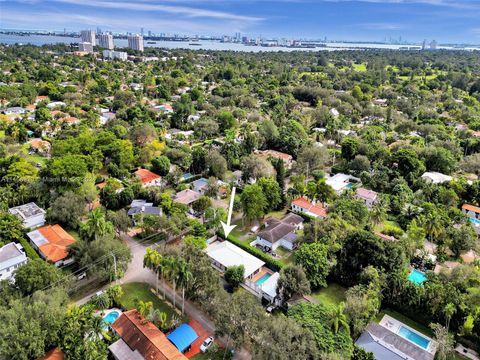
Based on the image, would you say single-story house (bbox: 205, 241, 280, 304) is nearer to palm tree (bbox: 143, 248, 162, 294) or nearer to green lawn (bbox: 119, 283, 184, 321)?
green lawn (bbox: 119, 283, 184, 321)

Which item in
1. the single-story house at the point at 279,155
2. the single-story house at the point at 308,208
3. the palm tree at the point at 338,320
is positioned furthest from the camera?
the single-story house at the point at 279,155

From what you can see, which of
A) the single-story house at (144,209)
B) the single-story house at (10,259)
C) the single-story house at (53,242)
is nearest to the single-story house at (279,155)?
the single-story house at (144,209)

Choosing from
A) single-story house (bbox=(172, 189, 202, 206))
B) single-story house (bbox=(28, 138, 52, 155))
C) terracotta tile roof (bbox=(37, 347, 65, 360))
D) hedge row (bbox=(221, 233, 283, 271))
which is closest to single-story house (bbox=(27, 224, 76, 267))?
terracotta tile roof (bbox=(37, 347, 65, 360))

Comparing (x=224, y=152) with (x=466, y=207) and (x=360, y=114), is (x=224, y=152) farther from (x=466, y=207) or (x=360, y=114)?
(x=360, y=114)

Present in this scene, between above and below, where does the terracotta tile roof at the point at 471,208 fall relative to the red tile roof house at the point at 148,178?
above

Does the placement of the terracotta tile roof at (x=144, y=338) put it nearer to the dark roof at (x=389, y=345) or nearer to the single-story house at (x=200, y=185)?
the dark roof at (x=389, y=345)

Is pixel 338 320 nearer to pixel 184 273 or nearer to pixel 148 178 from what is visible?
pixel 184 273
